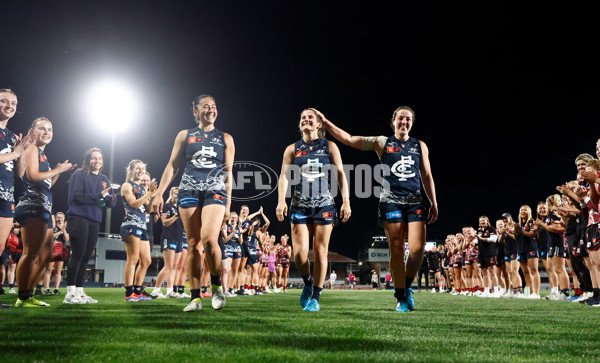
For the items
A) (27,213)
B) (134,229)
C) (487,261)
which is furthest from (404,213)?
(487,261)

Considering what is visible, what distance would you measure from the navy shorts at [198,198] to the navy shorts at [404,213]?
2.06 metres

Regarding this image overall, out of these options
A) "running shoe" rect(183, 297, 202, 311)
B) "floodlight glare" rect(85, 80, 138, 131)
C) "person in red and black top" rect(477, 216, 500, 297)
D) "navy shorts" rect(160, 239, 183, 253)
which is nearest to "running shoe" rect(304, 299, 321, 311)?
"running shoe" rect(183, 297, 202, 311)

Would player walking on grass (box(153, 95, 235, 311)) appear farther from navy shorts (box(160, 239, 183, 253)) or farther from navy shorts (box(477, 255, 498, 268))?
navy shorts (box(477, 255, 498, 268))

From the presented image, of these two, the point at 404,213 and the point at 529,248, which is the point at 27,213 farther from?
the point at 529,248

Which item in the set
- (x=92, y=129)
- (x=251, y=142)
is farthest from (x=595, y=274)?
(x=251, y=142)

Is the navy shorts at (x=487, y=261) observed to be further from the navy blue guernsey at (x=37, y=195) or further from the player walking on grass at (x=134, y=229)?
the navy blue guernsey at (x=37, y=195)

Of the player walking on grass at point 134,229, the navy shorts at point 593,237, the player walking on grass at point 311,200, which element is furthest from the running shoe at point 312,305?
the navy shorts at point 593,237

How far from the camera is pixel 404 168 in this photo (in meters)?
5.66

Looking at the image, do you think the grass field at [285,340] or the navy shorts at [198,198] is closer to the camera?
the grass field at [285,340]

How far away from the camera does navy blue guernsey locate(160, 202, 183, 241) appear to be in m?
10.1

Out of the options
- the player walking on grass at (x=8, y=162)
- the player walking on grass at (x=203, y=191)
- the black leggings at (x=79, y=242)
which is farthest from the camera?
the black leggings at (x=79, y=242)

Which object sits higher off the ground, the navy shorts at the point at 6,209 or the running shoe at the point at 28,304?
the navy shorts at the point at 6,209

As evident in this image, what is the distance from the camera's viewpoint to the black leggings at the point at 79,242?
6.61 meters

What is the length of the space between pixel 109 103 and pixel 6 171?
2296 centimetres
